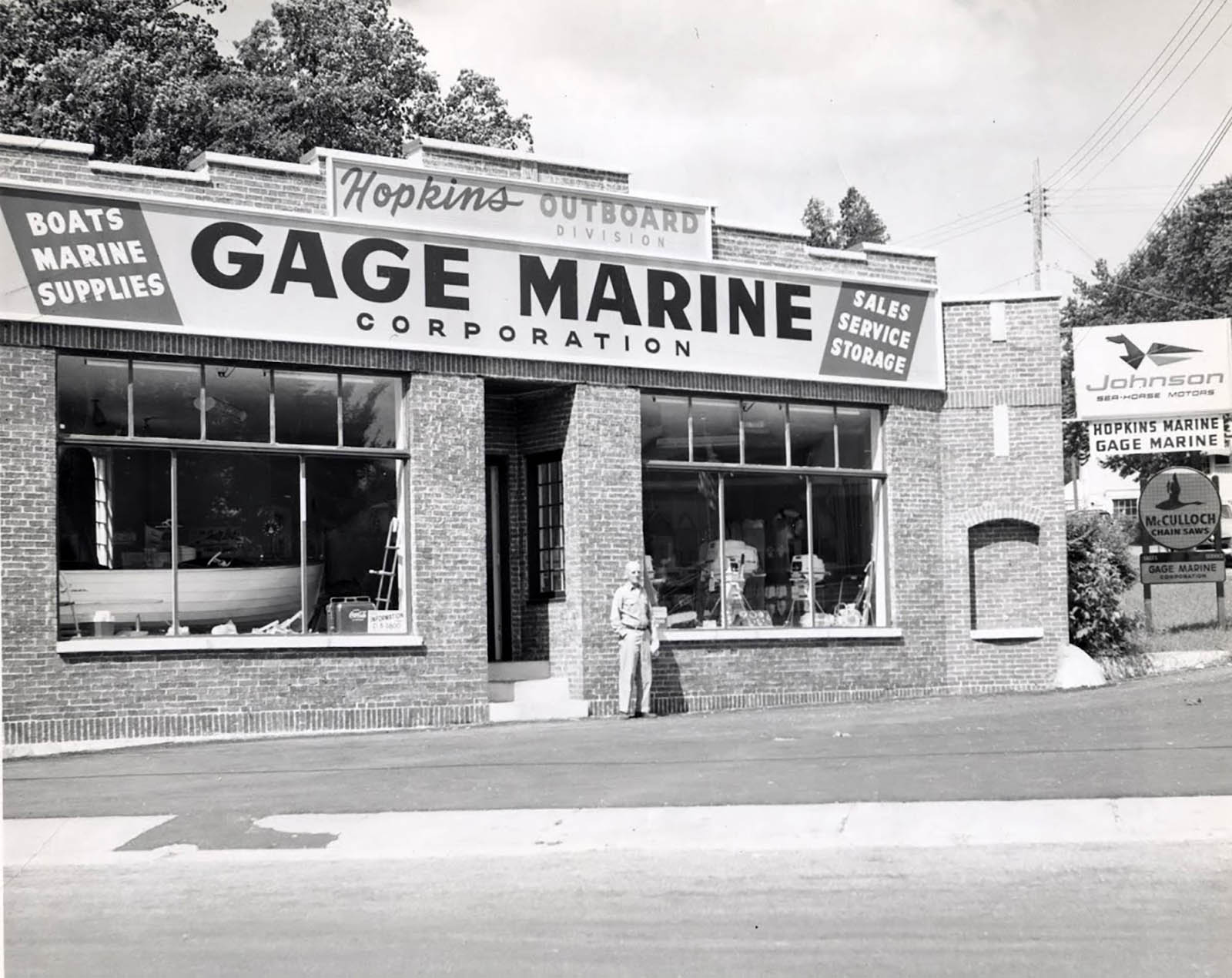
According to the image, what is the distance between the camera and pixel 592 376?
1830 cm

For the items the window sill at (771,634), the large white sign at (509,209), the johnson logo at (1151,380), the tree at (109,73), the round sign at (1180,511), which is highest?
the tree at (109,73)

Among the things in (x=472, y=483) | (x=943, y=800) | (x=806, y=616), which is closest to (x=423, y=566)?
(x=472, y=483)

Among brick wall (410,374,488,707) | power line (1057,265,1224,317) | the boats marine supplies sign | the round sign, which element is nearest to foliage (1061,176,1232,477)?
power line (1057,265,1224,317)

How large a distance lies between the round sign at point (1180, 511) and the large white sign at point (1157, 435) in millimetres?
1928

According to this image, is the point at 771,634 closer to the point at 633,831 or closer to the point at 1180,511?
the point at 1180,511

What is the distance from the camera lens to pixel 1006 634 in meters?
20.7

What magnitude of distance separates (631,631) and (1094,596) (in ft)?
25.4

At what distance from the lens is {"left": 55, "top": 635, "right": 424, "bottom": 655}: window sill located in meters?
15.2

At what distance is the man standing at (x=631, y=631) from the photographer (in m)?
17.6

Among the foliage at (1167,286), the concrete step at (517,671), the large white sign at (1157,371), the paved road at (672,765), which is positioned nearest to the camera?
the paved road at (672,765)

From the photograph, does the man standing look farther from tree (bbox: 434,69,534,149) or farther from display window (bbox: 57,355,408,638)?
tree (bbox: 434,69,534,149)

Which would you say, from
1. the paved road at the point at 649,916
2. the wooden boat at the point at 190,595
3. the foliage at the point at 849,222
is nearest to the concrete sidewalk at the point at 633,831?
the paved road at the point at 649,916

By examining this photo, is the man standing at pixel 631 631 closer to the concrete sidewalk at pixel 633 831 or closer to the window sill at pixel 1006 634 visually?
the window sill at pixel 1006 634

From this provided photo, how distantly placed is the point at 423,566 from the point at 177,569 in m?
2.67
